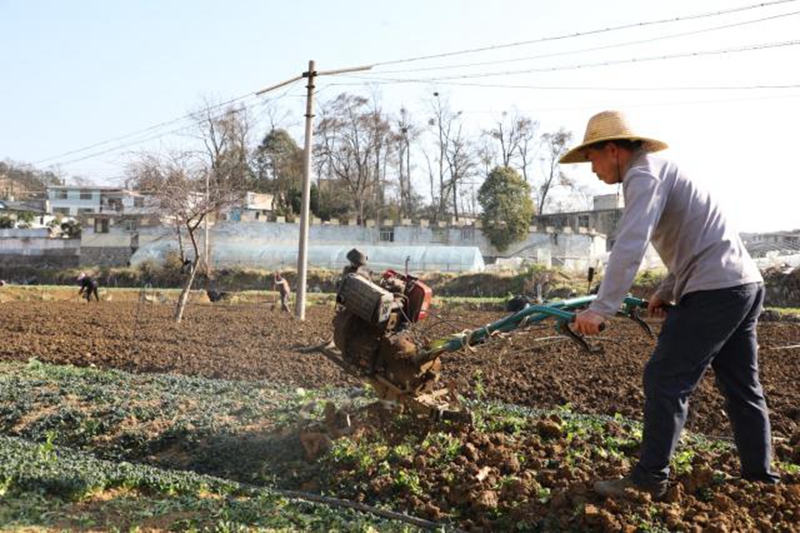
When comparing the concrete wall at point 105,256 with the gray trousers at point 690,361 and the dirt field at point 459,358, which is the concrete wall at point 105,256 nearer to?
the dirt field at point 459,358

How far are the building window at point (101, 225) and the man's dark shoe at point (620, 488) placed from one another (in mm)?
52245

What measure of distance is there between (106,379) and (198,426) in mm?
3025

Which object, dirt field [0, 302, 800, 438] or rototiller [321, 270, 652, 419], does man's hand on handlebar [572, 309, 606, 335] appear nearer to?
dirt field [0, 302, 800, 438]

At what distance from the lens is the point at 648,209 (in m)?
3.63

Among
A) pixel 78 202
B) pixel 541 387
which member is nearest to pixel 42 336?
pixel 541 387

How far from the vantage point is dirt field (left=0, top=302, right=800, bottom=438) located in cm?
788

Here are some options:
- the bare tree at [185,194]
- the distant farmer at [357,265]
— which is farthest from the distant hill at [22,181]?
the distant farmer at [357,265]

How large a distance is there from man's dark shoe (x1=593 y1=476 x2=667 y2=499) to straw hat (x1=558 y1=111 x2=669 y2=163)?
1.75 meters

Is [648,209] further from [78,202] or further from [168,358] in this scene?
[78,202]

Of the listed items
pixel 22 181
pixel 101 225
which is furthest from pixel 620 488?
pixel 22 181

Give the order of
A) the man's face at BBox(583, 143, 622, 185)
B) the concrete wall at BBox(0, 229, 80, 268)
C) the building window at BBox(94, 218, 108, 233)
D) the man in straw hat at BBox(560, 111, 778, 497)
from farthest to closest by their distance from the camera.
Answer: the concrete wall at BBox(0, 229, 80, 268) → the building window at BBox(94, 218, 108, 233) → the man's face at BBox(583, 143, 622, 185) → the man in straw hat at BBox(560, 111, 778, 497)

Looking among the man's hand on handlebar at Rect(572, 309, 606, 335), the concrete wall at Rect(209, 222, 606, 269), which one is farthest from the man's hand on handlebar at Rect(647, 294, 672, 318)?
the concrete wall at Rect(209, 222, 606, 269)

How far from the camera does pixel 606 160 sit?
13.1 ft

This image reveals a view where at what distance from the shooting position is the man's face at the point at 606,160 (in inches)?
157
